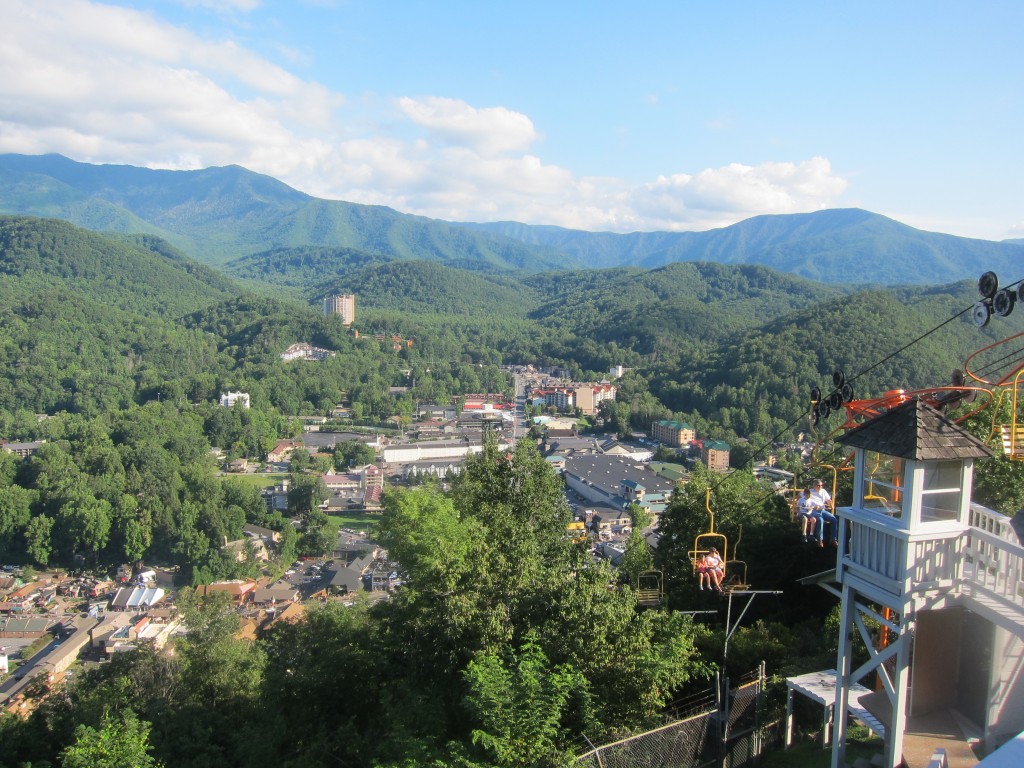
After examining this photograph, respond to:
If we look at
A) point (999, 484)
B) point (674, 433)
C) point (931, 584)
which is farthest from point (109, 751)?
point (674, 433)

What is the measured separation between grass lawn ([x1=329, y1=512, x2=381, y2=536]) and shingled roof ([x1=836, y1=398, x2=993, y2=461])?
3076cm

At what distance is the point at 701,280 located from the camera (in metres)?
127

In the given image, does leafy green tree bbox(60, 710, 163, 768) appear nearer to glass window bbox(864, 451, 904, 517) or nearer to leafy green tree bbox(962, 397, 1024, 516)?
glass window bbox(864, 451, 904, 517)

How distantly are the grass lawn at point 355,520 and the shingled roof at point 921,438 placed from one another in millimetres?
30757

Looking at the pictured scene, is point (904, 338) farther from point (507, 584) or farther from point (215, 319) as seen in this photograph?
point (215, 319)

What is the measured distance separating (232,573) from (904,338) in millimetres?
47805

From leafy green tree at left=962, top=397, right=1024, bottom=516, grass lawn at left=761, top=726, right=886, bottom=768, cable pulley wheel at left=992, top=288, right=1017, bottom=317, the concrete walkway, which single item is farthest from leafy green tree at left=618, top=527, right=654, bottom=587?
cable pulley wheel at left=992, top=288, right=1017, bottom=317

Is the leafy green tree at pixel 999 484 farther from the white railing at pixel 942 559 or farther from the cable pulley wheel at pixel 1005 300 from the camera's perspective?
the white railing at pixel 942 559

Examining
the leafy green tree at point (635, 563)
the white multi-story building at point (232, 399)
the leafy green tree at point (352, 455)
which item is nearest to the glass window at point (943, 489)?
the leafy green tree at point (635, 563)

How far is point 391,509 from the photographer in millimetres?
11234

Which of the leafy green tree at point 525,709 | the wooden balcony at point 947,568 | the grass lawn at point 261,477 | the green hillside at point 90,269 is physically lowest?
the grass lawn at point 261,477

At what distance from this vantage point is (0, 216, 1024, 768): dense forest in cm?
535

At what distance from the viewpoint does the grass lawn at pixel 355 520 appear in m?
33.3

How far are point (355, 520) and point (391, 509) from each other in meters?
24.4
